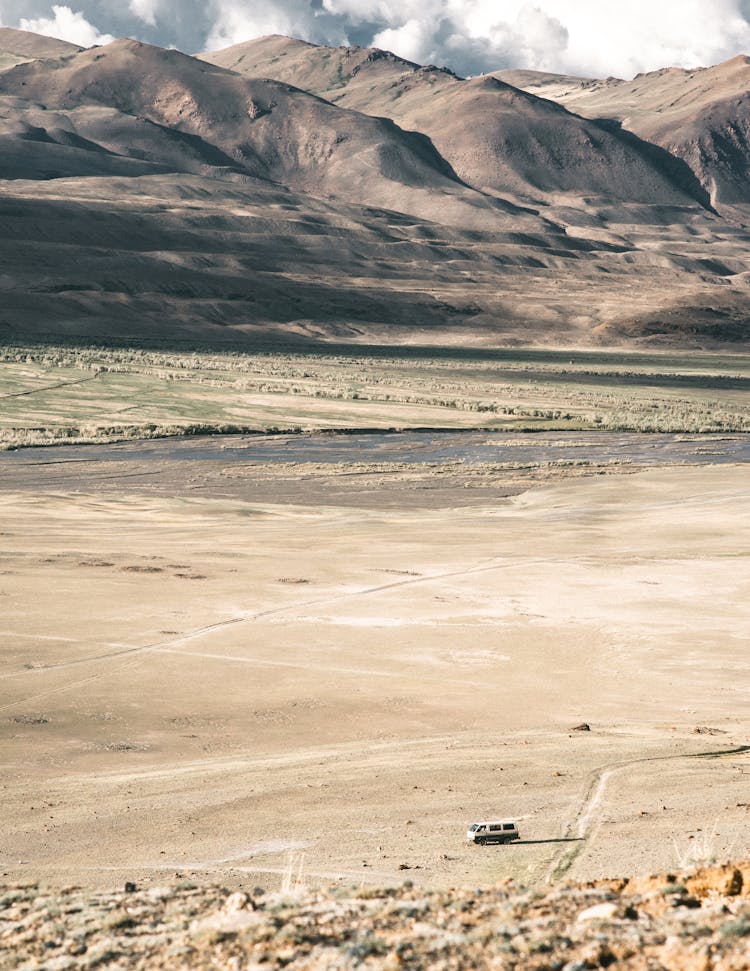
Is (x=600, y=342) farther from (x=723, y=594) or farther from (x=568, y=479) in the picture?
(x=723, y=594)

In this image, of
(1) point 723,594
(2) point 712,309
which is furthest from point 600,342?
(1) point 723,594

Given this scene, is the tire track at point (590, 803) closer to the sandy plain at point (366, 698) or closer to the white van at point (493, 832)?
the sandy plain at point (366, 698)

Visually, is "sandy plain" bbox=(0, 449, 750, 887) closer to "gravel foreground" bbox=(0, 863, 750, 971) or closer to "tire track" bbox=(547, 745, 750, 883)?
"tire track" bbox=(547, 745, 750, 883)

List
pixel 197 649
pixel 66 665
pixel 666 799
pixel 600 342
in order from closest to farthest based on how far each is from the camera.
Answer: pixel 666 799 → pixel 66 665 → pixel 197 649 → pixel 600 342

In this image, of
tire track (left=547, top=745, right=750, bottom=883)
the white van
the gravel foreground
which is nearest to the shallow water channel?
tire track (left=547, top=745, right=750, bottom=883)

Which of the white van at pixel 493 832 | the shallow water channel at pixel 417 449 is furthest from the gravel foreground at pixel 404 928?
the shallow water channel at pixel 417 449

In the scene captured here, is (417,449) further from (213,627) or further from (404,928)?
(404,928)

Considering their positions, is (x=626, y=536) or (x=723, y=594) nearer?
(x=723, y=594)
